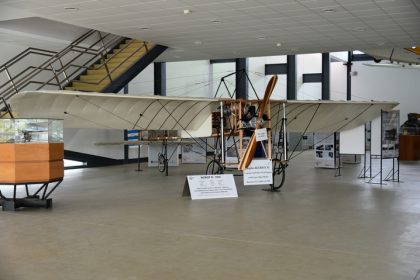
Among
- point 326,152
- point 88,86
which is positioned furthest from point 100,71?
point 326,152

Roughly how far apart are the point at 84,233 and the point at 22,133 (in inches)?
106

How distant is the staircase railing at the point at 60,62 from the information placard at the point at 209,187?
4972 mm

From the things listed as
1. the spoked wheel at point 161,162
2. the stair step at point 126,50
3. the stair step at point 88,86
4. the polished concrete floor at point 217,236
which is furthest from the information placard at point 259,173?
the stair step at point 126,50

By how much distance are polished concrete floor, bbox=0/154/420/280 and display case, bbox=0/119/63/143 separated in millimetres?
1191

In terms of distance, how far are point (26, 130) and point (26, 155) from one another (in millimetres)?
414

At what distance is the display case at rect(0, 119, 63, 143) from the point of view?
7.92 meters

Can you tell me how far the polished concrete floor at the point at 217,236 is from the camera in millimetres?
4508

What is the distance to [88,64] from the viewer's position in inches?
574

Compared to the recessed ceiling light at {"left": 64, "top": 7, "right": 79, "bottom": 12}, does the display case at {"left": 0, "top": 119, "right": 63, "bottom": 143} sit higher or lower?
lower

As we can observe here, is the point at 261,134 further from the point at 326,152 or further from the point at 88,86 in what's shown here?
the point at 326,152

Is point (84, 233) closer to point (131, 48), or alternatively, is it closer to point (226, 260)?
point (226, 260)

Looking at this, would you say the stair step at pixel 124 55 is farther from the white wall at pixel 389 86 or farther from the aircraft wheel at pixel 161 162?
the white wall at pixel 389 86

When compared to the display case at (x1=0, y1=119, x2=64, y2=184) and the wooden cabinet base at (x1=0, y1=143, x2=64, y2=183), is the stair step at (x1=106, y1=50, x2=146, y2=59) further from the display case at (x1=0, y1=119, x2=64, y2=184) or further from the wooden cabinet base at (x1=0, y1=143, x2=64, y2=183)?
the wooden cabinet base at (x1=0, y1=143, x2=64, y2=183)

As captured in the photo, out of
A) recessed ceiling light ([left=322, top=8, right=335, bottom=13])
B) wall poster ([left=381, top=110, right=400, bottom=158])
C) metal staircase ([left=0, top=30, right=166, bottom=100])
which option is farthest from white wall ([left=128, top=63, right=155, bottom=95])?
wall poster ([left=381, top=110, right=400, bottom=158])
